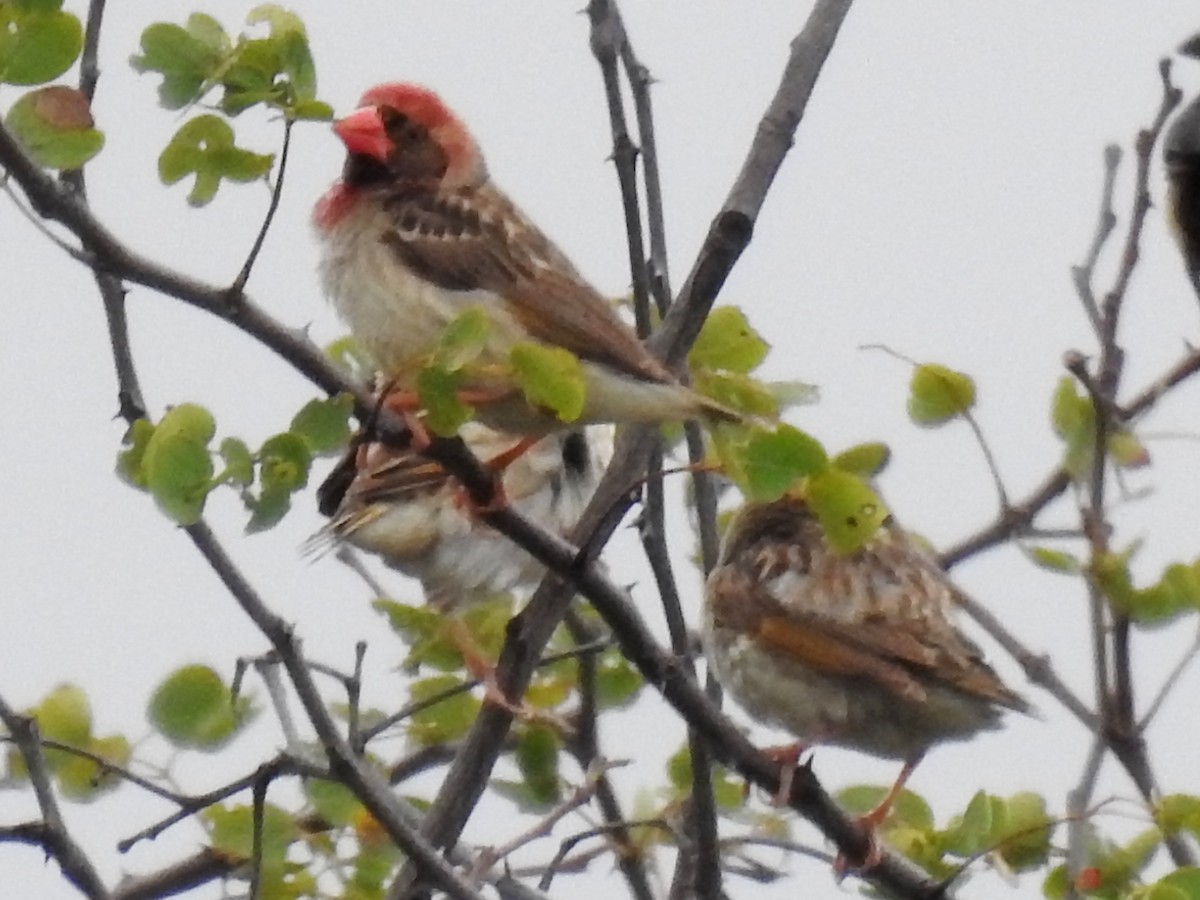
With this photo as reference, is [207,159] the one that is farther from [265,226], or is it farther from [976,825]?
[976,825]

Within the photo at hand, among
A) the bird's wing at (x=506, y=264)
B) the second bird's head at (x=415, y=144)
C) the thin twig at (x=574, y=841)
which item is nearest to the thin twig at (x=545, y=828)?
the thin twig at (x=574, y=841)

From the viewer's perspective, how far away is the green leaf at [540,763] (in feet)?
11.4

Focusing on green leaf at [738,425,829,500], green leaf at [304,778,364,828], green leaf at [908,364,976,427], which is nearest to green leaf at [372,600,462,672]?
green leaf at [304,778,364,828]

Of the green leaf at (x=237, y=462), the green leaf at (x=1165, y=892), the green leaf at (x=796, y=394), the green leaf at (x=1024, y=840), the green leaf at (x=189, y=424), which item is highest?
the green leaf at (x=796, y=394)

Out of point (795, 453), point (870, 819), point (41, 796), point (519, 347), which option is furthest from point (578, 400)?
point (870, 819)

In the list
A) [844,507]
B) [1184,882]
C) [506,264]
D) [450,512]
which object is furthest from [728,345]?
[450,512]

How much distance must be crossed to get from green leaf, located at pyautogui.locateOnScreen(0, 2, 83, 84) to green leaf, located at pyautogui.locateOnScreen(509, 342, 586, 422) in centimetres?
57

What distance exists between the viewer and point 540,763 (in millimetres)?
3502

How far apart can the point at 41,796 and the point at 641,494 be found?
3.26 ft

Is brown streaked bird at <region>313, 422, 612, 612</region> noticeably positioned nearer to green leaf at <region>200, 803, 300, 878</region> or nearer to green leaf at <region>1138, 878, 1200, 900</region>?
green leaf at <region>200, 803, 300, 878</region>

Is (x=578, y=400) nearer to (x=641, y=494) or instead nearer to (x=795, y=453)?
(x=795, y=453)

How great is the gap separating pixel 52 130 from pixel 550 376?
60cm

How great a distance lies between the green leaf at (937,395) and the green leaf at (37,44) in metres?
1.32

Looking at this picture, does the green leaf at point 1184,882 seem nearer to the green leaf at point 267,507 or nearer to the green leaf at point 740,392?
the green leaf at point 740,392
